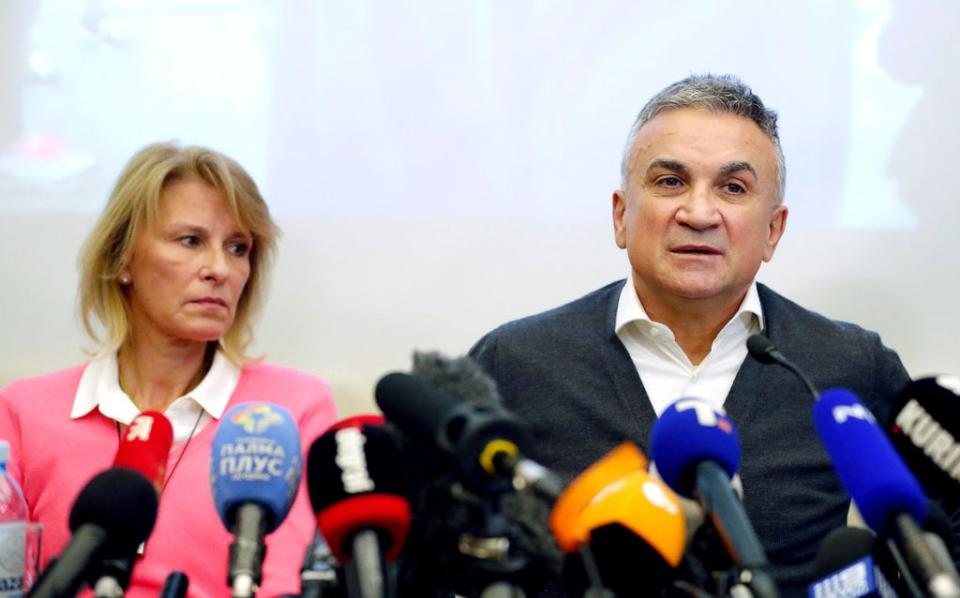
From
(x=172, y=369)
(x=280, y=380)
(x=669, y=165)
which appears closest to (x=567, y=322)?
(x=669, y=165)

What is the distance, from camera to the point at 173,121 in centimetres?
316

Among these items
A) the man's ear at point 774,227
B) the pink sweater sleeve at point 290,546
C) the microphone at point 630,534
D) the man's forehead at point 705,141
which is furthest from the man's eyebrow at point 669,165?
the microphone at point 630,534

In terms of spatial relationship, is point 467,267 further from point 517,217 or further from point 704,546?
point 704,546

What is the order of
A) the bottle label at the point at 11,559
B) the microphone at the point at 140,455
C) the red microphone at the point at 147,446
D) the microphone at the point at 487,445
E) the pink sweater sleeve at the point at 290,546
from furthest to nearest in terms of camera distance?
the pink sweater sleeve at the point at 290,546 < the bottle label at the point at 11,559 < the red microphone at the point at 147,446 < the microphone at the point at 140,455 < the microphone at the point at 487,445

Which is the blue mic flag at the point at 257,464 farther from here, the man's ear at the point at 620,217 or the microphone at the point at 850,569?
the man's ear at the point at 620,217

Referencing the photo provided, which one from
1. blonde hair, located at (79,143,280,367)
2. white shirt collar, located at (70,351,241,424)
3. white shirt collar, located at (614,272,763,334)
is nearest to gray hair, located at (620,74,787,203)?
white shirt collar, located at (614,272,763,334)

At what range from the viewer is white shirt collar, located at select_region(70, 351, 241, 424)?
2389mm

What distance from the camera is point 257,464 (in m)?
1.29

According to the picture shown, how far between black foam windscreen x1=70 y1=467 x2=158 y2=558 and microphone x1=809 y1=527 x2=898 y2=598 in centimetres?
76

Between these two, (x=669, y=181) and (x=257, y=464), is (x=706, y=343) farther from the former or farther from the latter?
(x=257, y=464)

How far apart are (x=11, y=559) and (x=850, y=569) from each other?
1148 millimetres

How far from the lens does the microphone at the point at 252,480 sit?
3.96 feet

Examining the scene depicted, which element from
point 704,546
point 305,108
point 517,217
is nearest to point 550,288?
point 517,217

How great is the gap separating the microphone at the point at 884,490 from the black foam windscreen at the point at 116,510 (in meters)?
0.75
